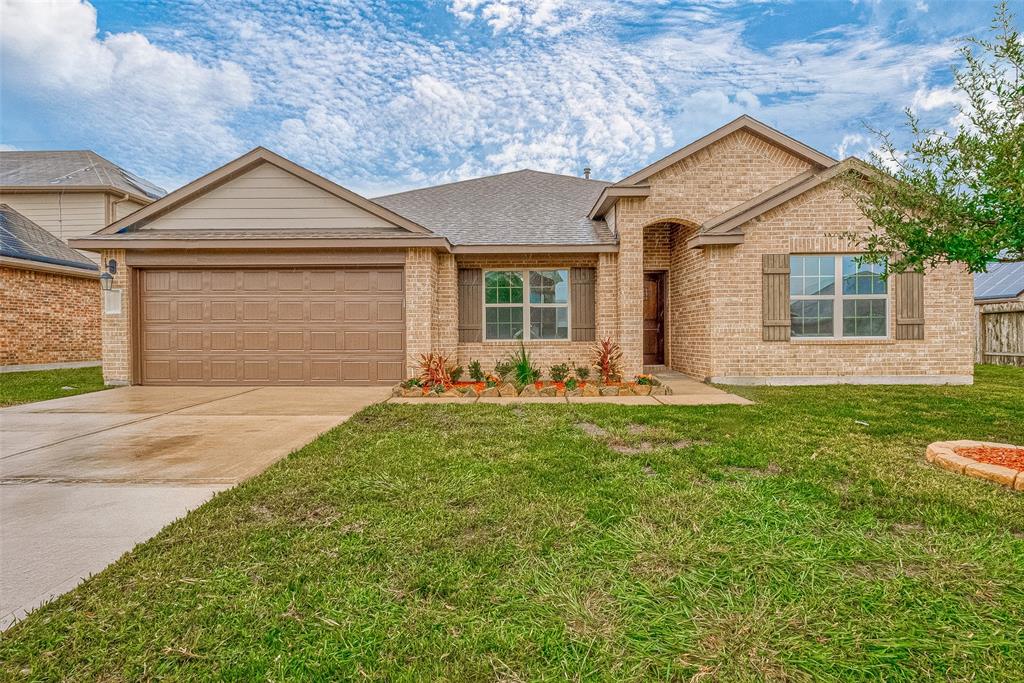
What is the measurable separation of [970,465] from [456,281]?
8819 millimetres

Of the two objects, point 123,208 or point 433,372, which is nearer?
point 433,372

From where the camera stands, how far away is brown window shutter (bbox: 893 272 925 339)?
9.03 meters

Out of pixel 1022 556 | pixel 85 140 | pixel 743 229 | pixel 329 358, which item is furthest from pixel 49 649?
pixel 85 140

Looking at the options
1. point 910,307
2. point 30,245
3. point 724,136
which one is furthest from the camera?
point 30,245

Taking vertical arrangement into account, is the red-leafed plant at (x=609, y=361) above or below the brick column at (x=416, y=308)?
below

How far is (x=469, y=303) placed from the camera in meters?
10.8

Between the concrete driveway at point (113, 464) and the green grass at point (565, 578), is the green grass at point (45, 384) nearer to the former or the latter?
the concrete driveway at point (113, 464)

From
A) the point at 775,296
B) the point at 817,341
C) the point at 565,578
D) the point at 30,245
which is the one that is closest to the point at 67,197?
the point at 30,245

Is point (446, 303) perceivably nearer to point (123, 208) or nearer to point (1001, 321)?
point (1001, 321)

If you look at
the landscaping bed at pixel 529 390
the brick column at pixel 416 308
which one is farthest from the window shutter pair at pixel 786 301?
the brick column at pixel 416 308

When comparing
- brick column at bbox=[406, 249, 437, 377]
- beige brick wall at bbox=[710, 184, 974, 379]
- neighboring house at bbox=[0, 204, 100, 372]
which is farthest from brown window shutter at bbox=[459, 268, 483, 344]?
neighboring house at bbox=[0, 204, 100, 372]

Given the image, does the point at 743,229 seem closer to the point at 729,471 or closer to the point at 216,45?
the point at 729,471

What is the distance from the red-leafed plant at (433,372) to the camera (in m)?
8.81

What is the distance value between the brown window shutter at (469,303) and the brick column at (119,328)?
665cm
